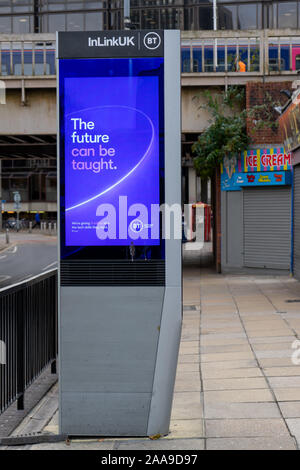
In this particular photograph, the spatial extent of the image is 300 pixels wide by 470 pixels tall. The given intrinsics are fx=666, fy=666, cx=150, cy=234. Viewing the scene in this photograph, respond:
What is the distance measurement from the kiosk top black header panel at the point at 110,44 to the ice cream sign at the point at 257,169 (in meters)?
15.2

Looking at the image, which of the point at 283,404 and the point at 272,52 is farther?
the point at 272,52

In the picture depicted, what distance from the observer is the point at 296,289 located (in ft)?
54.1

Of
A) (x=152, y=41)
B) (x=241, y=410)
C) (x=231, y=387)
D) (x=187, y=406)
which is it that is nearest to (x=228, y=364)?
(x=231, y=387)

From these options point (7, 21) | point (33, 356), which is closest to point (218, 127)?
point (33, 356)

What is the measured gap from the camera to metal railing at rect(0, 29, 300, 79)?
2133 centimetres

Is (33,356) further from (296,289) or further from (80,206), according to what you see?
(296,289)

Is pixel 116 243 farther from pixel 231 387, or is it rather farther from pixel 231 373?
pixel 231 373

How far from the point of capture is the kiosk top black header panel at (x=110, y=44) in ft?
16.8

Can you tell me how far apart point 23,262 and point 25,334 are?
2231 cm

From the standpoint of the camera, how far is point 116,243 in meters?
5.16

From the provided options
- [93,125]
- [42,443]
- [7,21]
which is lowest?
[42,443]

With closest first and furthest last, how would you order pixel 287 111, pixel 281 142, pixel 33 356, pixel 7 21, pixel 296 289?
1. pixel 33 356
2. pixel 296 289
3. pixel 287 111
4. pixel 281 142
5. pixel 7 21

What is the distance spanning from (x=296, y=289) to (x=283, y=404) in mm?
10691

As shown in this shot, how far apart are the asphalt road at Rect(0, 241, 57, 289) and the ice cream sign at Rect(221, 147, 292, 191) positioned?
7306mm
